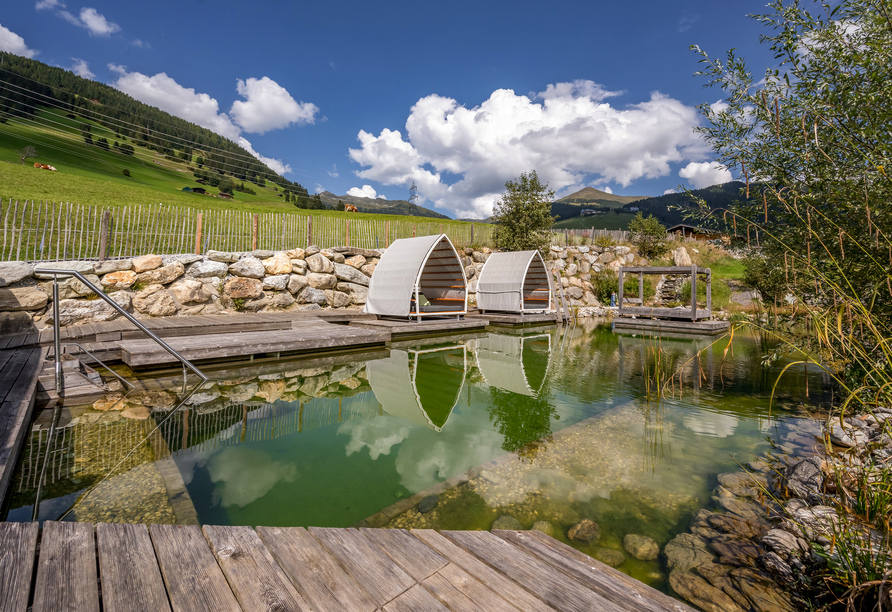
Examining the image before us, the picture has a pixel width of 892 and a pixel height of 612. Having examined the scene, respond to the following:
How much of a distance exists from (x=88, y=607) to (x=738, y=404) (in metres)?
6.71

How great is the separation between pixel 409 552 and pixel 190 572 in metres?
0.83

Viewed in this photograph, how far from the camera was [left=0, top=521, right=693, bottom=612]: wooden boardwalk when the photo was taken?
1346mm

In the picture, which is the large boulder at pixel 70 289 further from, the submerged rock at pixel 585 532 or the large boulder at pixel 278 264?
the submerged rock at pixel 585 532

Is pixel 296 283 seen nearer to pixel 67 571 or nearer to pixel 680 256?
pixel 67 571

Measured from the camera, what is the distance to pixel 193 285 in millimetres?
10305

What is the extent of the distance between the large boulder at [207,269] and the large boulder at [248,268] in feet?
0.85

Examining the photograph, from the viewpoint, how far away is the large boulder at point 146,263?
32.3 ft

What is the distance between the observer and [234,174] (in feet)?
243

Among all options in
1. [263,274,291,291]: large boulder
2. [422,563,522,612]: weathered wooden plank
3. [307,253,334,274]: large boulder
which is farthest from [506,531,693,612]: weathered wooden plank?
[307,253,334,274]: large boulder

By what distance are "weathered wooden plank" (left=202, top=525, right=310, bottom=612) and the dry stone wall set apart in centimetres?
907

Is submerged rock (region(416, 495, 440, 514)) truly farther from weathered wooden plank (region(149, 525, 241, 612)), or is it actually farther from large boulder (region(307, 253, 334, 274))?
large boulder (region(307, 253, 334, 274))

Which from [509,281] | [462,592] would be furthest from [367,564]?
[509,281]

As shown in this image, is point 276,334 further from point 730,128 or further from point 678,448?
point 730,128

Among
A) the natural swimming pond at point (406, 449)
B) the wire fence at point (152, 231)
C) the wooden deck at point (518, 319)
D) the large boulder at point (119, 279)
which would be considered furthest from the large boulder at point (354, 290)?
the natural swimming pond at point (406, 449)
